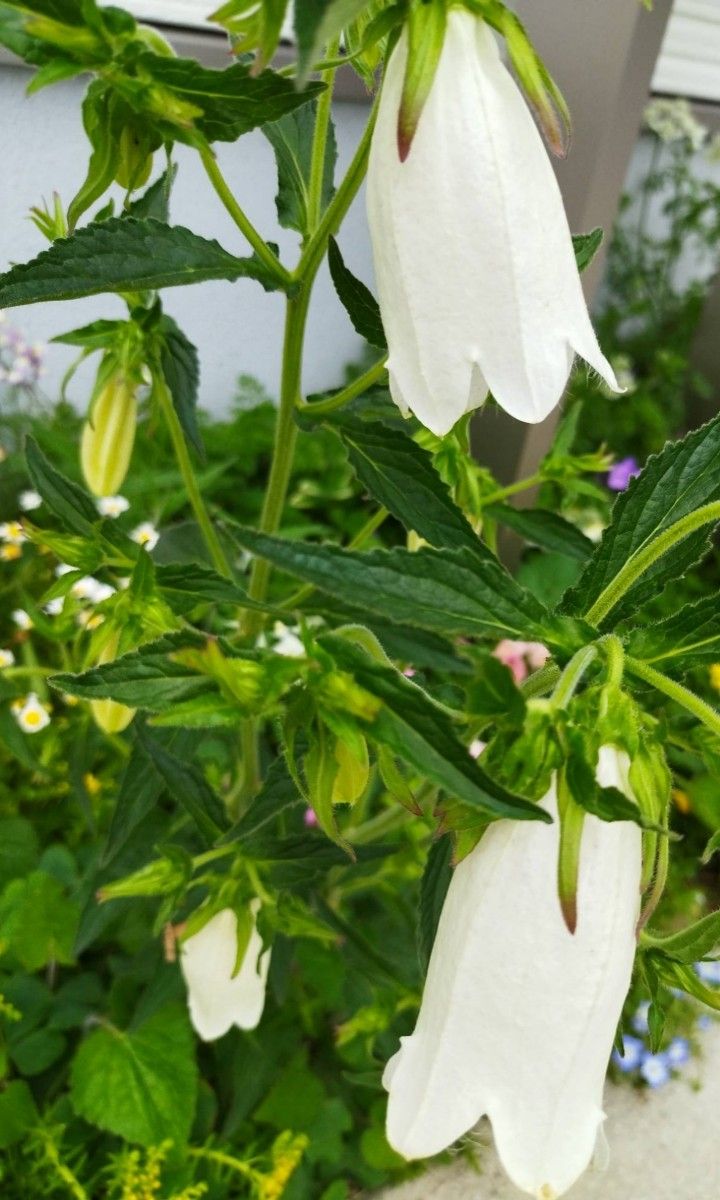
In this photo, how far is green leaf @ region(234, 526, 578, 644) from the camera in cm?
31

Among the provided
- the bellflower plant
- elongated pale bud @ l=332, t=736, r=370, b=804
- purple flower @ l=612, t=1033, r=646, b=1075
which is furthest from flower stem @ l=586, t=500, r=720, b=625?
purple flower @ l=612, t=1033, r=646, b=1075

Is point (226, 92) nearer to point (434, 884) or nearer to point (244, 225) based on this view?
point (244, 225)

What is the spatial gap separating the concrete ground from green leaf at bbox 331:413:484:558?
74cm

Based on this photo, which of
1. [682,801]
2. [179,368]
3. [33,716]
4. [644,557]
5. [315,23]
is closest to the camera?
[315,23]

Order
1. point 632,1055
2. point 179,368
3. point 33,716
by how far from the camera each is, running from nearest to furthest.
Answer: point 179,368 → point 33,716 → point 632,1055

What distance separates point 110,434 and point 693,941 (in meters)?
0.45

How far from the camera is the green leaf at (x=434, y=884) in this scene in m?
0.44

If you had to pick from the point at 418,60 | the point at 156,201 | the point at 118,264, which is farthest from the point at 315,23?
the point at 156,201

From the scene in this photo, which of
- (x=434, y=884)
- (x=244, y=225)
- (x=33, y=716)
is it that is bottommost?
(x=33, y=716)

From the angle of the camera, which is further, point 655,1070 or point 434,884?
point 655,1070

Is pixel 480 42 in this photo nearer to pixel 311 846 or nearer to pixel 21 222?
pixel 311 846

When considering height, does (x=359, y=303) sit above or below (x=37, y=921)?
above

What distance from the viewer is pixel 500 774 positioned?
0.32 metres

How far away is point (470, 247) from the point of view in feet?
1.08
